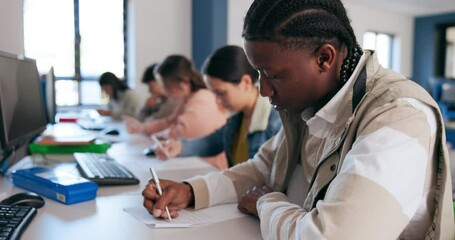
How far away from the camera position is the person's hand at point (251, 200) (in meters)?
1.00

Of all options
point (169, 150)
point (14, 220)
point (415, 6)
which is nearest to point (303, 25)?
point (14, 220)

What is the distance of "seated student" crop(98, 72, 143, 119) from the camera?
14.2 feet

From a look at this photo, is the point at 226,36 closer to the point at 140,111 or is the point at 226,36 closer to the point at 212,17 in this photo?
the point at 212,17

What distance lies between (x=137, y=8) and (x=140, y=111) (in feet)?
5.40

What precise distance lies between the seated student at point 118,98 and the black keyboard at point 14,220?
3.24 m

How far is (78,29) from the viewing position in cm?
523

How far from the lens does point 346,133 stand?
2.48 feet

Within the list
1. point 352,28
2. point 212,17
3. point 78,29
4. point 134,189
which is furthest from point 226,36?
point 352,28

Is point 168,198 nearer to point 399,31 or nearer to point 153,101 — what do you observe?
point 153,101

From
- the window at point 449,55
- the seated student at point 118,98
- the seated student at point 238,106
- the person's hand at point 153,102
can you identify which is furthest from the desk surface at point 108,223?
the window at point 449,55

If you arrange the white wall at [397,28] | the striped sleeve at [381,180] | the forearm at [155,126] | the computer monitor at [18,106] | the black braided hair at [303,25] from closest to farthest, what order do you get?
1. the striped sleeve at [381,180]
2. the black braided hair at [303,25]
3. the computer monitor at [18,106]
4. the forearm at [155,126]
5. the white wall at [397,28]

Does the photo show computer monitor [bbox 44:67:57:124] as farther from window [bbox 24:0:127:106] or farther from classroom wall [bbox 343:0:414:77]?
classroom wall [bbox 343:0:414:77]

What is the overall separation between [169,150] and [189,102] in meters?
0.78

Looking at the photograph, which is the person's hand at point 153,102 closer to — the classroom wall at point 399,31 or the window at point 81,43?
the window at point 81,43
